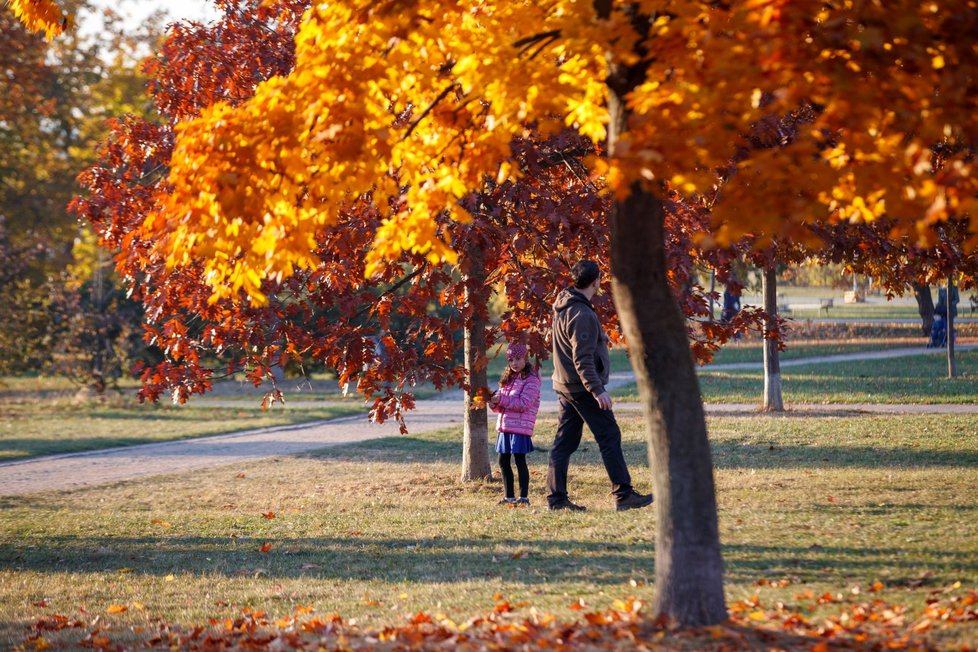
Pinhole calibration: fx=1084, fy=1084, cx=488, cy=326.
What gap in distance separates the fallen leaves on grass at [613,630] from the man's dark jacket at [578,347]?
3040 millimetres

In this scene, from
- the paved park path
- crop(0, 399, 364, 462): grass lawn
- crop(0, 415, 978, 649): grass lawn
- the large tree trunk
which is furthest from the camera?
crop(0, 399, 364, 462): grass lawn

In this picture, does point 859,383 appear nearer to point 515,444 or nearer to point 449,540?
point 515,444

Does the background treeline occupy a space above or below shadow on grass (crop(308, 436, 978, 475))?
above

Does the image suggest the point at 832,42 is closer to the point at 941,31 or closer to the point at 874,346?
the point at 941,31

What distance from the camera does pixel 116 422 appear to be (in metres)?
20.9

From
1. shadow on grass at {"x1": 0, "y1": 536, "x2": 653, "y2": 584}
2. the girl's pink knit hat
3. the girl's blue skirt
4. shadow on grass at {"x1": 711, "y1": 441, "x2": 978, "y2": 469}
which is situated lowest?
shadow on grass at {"x1": 0, "y1": 536, "x2": 653, "y2": 584}

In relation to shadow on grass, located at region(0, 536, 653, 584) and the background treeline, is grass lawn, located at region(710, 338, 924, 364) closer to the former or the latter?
the background treeline

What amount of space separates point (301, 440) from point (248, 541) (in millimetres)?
8038

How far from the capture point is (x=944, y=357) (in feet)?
86.3

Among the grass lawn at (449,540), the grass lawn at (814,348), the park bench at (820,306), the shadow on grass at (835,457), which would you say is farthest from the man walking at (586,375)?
the park bench at (820,306)

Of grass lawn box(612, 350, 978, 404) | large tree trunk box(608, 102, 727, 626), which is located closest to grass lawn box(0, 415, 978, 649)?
large tree trunk box(608, 102, 727, 626)

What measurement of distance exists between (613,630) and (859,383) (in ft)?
56.1

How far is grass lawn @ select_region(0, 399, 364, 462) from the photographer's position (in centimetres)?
1748

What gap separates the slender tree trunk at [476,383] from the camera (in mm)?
10727
